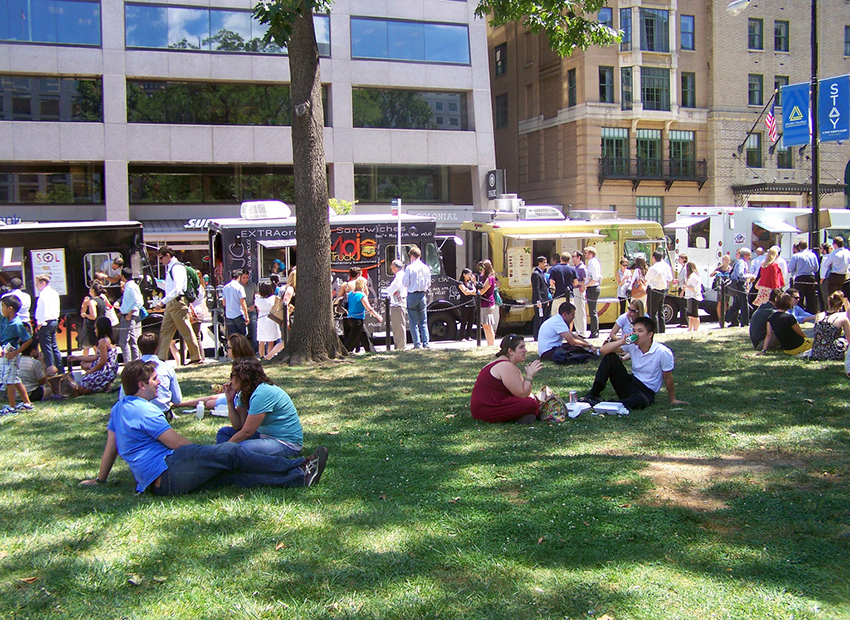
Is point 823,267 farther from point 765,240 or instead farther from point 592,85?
point 592,85

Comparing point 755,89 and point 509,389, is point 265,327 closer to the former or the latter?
point 509,389

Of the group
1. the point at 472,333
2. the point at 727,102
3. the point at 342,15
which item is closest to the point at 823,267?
the point at 472,333

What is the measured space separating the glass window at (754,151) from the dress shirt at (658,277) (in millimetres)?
25245

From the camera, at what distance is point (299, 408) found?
9.14 m

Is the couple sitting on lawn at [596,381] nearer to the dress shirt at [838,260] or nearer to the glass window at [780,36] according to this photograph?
the dress shirt at [838,260]

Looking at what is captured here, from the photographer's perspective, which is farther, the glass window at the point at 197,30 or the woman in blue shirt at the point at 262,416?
the glass window at the point at 197,30

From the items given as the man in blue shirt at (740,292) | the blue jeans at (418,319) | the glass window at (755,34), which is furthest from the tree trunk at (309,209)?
the glass window at (755,34)

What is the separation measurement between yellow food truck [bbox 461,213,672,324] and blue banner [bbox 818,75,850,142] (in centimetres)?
440

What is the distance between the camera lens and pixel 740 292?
17.3 m

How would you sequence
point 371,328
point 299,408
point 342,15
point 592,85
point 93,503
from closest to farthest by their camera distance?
point 93,503
point 299,408
point 371,328
point 342,15
point 592,85

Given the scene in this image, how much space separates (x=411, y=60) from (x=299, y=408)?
81.6 feet

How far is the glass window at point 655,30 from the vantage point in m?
36.5

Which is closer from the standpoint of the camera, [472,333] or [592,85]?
[472,333]

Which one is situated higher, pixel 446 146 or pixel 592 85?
pixel 592 85
